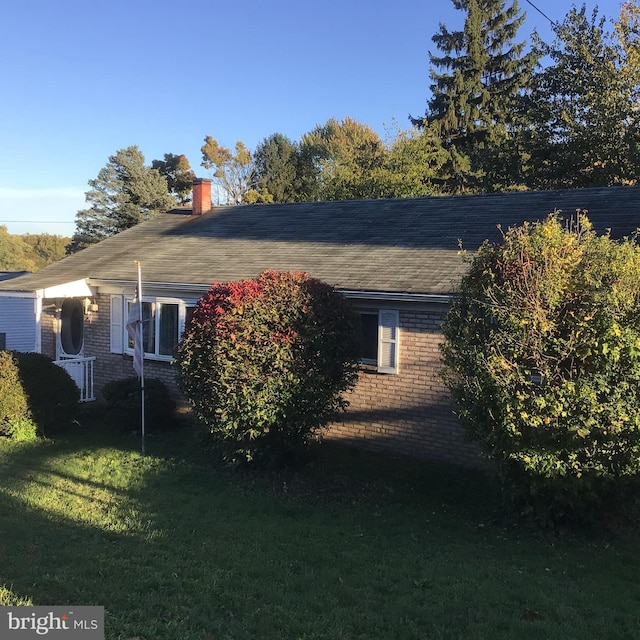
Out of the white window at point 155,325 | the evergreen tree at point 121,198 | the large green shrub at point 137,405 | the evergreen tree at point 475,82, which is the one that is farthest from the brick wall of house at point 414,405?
the evergreen tree at point 121,198

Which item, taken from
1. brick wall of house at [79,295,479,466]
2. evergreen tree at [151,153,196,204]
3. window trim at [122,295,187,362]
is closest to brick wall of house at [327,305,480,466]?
brick wall of house at [79,295,479,466]

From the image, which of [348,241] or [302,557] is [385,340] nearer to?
Result: [348,241]

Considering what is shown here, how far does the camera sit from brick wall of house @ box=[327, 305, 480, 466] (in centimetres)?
882

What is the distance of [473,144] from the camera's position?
1383 inches

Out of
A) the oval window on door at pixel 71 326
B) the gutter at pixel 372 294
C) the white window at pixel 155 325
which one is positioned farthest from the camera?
the oval window on door at pixel 71 326

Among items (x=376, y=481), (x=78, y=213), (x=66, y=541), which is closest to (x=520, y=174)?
(x=376, y=481)

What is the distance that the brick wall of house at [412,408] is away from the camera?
884cm

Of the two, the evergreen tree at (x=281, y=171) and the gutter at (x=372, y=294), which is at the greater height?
the evergreen tree at (x=281, y=171)

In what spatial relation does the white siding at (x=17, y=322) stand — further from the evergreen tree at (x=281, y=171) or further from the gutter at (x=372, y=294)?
the evergreen tree at (x=281, y=171)

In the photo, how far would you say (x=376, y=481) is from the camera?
27.0 feet

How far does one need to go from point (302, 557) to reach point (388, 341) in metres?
4.48
